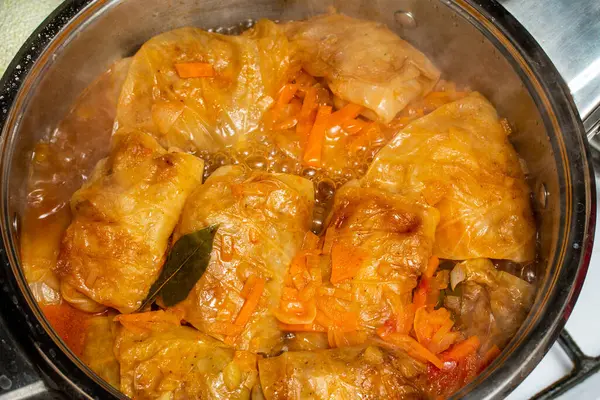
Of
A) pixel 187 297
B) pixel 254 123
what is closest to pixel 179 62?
pixel 254 123

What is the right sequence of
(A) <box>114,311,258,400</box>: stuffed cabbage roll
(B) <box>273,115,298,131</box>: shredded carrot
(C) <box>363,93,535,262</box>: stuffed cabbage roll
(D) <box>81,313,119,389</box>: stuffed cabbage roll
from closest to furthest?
1. (A) <box>114,311,258,400</box>: stuffed cabbage roll
2. (D) <box>81,313,119,389</box>: stuffed cabbage roll
3. (C) <box>363,93,535,262</box>: stuffed cabbage roll
4. (B) <box>273,115,298,131</box>: shredded carrot

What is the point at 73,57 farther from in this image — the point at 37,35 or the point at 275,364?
the point at 275,364

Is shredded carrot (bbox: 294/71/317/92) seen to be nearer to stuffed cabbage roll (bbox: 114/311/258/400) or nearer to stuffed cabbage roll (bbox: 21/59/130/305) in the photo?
stuffed cabbage roll (bbox: 21/59/130/305)

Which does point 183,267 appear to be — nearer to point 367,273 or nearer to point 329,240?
point 329,240

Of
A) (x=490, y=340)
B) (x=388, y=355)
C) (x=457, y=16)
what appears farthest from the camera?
(x=457, y=16)

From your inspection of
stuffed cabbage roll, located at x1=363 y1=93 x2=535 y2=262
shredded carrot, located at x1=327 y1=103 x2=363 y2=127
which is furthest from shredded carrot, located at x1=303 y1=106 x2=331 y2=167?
stuffed cabbage roll, located at x1=363 y1=93 x2=535 y2=262

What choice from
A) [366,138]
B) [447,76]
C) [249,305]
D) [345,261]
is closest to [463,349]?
[345,261]

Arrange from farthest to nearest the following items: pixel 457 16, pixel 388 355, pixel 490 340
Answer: pixel 457 16, pixel 490 340, pixel 388 355
